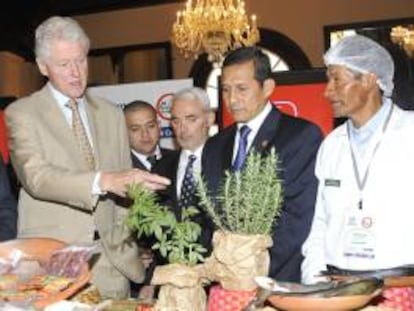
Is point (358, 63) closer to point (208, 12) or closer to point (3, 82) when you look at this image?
point (208, 12)

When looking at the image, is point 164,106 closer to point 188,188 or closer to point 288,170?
point 188,188

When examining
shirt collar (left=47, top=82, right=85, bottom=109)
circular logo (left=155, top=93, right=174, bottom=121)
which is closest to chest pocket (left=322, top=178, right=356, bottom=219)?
shirt collar (left=47, top=82, right=85, bottom=109)

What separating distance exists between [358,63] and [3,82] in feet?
28.0

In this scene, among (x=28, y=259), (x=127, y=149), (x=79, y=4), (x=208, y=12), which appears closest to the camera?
(x=28, y=259)

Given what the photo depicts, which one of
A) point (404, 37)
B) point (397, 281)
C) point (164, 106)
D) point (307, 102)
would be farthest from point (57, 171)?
point (404, 37)

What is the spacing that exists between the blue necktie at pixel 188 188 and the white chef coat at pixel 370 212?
853mm

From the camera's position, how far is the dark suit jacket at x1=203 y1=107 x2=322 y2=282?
6.72 ft

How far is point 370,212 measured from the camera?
6.06ft

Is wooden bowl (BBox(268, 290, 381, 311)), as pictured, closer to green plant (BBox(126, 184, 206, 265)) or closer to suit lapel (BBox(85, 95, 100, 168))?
green plant (BBox(126, 184, 206, 265))

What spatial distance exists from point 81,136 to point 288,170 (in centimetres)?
65

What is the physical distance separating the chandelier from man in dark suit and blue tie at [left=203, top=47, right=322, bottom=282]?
618 centimetres

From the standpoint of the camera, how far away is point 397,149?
1.90m

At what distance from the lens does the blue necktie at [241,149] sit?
2201 millimetres

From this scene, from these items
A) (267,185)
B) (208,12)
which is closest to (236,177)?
(267,185)
